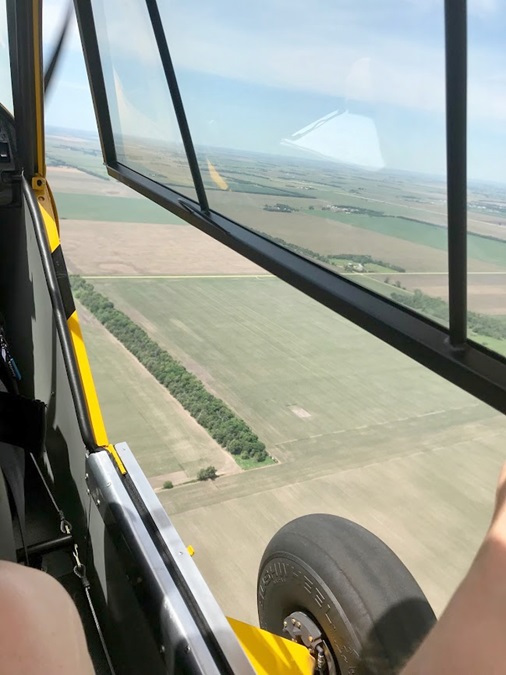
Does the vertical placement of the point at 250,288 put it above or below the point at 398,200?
below

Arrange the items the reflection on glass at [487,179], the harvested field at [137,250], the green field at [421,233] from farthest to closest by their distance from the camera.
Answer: the harvested field at [137,250] → the green field at [421,233] → the reflection on glass at [487,179]

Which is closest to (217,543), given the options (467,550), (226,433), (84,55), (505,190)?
(226,433)

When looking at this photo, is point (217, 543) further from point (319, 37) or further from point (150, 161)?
point (150, 161)

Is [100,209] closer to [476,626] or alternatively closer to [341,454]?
[341,454]

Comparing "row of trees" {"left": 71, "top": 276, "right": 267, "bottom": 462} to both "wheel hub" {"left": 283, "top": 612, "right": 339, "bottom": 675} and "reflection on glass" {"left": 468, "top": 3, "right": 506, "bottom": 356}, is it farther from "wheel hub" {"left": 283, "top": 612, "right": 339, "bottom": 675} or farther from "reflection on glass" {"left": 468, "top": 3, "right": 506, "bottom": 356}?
"reflection on glass" {"left": 468, "top": 3, "right": 506, "bottom": 356}

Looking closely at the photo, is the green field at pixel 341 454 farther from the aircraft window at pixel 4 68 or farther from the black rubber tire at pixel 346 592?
the aircraft window at pixel 4 68

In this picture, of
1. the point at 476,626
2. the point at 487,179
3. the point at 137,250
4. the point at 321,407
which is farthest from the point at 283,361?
the point at 476,626

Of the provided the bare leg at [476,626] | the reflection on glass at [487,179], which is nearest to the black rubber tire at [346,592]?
the reflection on glass at [487,179]
